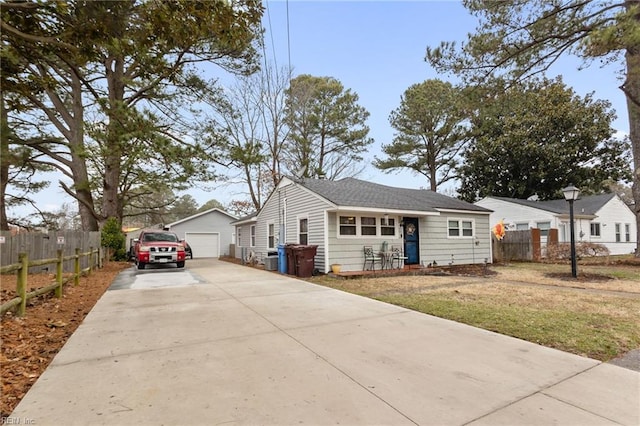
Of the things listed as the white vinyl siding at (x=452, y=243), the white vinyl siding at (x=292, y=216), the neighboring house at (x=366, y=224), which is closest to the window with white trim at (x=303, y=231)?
the neighboring house at (x=366, y=224)

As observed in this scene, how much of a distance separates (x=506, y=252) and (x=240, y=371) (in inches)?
679

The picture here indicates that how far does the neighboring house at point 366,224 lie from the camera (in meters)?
11.0

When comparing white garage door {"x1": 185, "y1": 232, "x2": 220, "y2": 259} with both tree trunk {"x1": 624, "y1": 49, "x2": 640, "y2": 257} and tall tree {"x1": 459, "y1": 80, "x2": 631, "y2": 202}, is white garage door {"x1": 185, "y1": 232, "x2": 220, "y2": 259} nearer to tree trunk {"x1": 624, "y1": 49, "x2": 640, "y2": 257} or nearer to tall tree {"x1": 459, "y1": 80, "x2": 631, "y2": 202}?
tall tree {"x1": 459, "y1": 80, "x2": 631, "y2": 202}

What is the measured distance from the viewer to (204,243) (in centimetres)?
2539

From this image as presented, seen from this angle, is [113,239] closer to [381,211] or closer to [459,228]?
[381,211]

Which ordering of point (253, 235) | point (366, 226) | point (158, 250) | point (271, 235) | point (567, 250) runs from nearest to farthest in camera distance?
point (366, 226), point (158, 250), point (567, 250), point (271, 235), point (253, 235)

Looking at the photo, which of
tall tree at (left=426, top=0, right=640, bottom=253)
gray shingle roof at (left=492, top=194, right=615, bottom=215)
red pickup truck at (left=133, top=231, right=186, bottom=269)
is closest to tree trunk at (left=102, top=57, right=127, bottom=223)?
red pickup truck at (left=133, top=231, right=186, bottom=269)

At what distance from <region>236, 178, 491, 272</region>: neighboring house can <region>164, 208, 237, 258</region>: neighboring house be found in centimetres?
1066

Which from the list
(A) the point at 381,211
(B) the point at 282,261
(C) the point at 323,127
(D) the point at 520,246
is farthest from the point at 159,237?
(D) the point at 520,246

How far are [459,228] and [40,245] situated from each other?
614 inches

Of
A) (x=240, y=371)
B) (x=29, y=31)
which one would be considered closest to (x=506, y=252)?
(x=240, y=371)

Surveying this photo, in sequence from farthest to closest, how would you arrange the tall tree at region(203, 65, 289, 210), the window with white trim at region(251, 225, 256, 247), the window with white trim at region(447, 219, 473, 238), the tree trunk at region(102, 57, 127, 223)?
1. the tall tree at region(203, 65, 289, 210)
2. the window with white trim at region(251, 225, 256, 247)
3. the window with white trim at region(447, 219, 473, 238)
4. the tree trunk at region(102, 57, 127, 223)

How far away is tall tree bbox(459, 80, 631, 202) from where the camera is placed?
926 inches

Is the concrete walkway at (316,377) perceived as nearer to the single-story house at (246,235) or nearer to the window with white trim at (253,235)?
Answer: the single-story house at (246,235)
